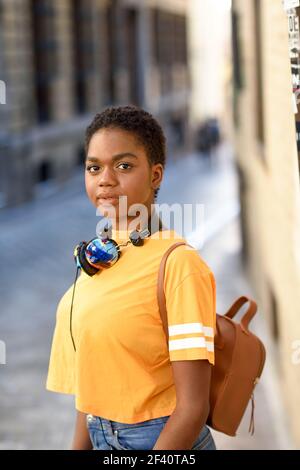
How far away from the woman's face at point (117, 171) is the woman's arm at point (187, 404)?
452 millimetres

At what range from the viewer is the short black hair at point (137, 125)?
2.39m

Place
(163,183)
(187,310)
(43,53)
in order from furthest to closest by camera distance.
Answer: (163,183)
(43,53)
(187,310)

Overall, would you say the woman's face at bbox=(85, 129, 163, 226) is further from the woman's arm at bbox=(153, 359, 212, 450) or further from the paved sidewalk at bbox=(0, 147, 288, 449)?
the paved sidewalk at bbox=(0, 147, 288, 449)

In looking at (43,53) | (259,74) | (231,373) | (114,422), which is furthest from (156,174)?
(43,53)

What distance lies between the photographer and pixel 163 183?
2470 centimetres

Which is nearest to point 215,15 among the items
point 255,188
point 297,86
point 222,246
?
point 222,246

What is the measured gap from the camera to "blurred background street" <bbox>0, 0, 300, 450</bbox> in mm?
6090

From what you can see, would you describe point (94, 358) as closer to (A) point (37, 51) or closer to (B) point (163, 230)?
(B) point (163, 230)

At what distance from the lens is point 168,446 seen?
7.47 feet

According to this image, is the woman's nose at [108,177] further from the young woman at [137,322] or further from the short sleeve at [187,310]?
the short sleeve at [187,310]

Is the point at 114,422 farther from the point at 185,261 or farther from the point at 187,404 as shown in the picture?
the point at 185,261

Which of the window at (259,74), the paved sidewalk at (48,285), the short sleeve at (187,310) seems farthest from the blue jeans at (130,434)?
the window at (259,74)

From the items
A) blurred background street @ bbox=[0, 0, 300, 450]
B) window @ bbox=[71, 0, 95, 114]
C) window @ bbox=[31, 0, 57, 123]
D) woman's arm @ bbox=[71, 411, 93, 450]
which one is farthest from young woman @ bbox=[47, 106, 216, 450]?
window @ bbox=[71, 0, 95, 114]

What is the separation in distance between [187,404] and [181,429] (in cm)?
7
